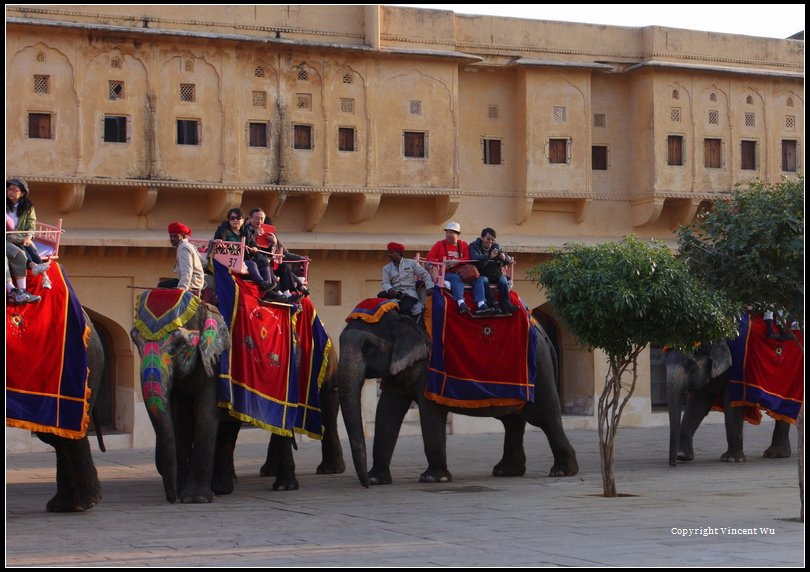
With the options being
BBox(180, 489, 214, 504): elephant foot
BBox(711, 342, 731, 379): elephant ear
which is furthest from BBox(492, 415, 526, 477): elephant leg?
BBox(180, 489, 214, 504): elephant foot

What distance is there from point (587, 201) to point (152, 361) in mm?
13951

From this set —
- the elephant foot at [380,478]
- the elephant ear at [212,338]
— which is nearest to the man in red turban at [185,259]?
the elephant ear at [212,338]

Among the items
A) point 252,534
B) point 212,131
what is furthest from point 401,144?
point 252,534

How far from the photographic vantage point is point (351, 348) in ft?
47.6

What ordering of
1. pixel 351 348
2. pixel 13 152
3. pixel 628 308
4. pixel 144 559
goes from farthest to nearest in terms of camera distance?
pixel 13 152 < pixel 351 348 < pixel 628 308 < pixel 144 559

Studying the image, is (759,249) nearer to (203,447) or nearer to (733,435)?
(203,447)

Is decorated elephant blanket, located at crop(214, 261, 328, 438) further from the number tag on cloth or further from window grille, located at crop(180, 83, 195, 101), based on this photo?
window grille, located at crop(180, 83, 195, 101)

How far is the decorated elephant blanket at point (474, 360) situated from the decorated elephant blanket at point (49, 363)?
442cm

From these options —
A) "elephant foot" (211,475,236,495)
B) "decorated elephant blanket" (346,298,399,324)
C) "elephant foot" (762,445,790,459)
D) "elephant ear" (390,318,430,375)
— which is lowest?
"elephant foot" (762,445,790,459)

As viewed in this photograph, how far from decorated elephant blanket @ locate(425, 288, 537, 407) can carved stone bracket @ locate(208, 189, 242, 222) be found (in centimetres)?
733

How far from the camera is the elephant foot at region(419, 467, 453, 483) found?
14.7m

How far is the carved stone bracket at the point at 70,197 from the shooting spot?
20.8 meters

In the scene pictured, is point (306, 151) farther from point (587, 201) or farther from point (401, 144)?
point (587, 201)

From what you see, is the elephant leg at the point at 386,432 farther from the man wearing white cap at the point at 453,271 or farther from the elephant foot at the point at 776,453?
the elephant foot at the point at 776,453
